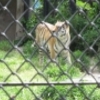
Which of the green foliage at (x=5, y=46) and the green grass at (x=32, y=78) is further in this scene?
the green foliage at (x=5, y=46)

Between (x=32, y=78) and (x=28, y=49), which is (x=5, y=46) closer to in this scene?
(x=28, y=49)

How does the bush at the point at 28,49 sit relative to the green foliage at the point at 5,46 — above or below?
below

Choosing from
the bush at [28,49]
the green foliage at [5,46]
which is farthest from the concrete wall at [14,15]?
the bush at [28,49]

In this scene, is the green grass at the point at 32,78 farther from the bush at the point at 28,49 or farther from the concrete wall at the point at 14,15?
the concrete wall at the point at 14,15

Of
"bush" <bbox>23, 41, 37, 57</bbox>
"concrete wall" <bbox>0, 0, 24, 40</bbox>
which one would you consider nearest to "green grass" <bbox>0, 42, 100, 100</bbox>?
"bush" <bbox>23, 41, 37, 57</bbox>

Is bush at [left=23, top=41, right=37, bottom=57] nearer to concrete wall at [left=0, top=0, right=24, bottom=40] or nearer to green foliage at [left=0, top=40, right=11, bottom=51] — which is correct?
green foliage at [left=0, top=40, right=11, bottom=51]

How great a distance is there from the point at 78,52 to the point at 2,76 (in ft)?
6.38

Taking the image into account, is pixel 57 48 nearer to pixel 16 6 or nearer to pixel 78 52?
pixel 78 52

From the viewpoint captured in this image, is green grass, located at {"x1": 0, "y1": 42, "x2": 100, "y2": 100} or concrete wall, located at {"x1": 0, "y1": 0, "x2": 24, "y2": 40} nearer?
green grass, located at {"x1": 0, "y1": 42, "x2": 100, "y2": 100}

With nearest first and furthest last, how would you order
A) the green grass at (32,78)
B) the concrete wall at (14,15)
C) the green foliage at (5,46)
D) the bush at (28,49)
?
the green grass at (32,78)
the bush at (28,49)
the green foliage at (5,46)
the concrete wall at (14,15)

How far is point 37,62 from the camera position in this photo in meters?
8.59

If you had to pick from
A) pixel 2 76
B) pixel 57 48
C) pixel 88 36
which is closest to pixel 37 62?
pixel 57 48

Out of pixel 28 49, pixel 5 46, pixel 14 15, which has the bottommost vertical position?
pixel 28 49

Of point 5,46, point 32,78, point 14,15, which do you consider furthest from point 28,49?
point 32,78
